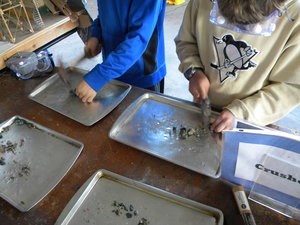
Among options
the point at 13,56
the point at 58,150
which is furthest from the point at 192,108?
the point at 13,56

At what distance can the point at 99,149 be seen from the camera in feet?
2.23

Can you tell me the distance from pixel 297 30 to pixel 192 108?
329mm

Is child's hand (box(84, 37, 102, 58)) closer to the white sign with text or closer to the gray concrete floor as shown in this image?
the gray concrete floor

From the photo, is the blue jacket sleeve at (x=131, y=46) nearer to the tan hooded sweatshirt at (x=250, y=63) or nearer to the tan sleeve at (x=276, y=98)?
the tan hooded sweatshirt at (x=250, y=63)

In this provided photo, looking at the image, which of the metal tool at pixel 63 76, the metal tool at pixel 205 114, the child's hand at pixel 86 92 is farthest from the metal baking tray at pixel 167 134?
the metal tool at pixel 63 76

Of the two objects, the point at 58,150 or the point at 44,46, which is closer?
the point at 58,150

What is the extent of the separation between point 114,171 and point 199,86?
36 cm

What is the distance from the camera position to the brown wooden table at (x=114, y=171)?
541 millimetres

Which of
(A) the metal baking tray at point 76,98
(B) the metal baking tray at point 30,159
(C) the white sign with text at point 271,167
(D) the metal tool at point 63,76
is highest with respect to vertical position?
(C) the white sign with text at point 271,167

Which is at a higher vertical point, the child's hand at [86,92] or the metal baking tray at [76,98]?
the child's hand at [86,92]

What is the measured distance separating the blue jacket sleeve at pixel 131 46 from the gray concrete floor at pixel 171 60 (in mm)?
825

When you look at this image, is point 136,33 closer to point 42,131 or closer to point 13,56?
point 42,131

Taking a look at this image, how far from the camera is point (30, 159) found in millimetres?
665

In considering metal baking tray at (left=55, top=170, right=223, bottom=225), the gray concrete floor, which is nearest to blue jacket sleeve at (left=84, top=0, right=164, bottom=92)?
metal baking tray at (left=55, top=170, right=223, bottom=225)
